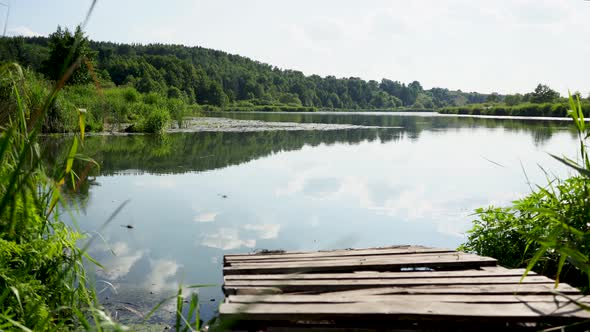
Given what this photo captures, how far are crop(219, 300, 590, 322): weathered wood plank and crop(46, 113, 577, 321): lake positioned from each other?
0.29 meters

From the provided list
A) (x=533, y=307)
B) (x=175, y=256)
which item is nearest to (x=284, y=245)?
(x=175, y=256)

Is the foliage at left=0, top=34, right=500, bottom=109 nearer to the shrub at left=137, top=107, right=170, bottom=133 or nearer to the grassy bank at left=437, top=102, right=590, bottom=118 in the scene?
the grassy bank at left=437, top=102, right=590, bottom=118

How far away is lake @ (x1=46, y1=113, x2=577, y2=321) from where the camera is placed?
16.3 feet

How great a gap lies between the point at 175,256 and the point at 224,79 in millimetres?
94199

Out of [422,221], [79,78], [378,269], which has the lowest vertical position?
[422,221]

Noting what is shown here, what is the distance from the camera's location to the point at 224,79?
96.8 meters

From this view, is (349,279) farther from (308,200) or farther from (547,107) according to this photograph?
(547,107)

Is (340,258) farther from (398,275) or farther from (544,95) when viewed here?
(544,95)

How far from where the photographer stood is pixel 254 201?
8016 millimetres

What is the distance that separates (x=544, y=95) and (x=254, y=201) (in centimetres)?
5263

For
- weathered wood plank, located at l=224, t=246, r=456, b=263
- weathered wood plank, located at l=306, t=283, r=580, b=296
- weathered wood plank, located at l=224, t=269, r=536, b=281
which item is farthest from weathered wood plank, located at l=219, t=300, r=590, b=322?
weathered wood plank, located at l=224, t=246, r=456, b=263

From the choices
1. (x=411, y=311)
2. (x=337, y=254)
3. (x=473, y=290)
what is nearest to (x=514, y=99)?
(x=337, y=254)

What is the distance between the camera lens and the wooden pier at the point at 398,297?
7.02 feet

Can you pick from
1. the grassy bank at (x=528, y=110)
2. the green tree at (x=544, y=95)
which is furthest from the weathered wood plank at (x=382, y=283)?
the green tree at (x=544, y=95)
